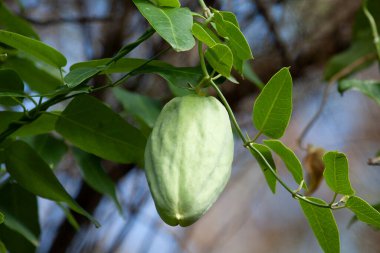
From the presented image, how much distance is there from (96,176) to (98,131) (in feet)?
0.46

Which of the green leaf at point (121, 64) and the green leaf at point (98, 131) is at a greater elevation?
the green leaf at point (121, 64)

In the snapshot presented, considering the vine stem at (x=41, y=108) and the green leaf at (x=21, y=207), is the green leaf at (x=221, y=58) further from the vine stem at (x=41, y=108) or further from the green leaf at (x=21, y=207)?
the green leaf at (x=21, y=207)

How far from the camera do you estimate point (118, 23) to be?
5.07ft

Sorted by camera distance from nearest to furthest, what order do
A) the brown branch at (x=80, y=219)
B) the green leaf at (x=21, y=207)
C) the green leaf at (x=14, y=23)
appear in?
the green leaf at (x=21, y=207), the green leaf at (x=14, y=23), the brown branch at (x=80, y=219)

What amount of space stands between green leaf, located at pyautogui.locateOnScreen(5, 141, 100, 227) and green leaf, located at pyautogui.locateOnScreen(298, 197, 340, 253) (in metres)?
0.20

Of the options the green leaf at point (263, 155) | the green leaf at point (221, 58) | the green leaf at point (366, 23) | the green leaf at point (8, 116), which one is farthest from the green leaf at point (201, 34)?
the green leaf at point (366, 23)

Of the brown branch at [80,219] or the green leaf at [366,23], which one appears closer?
the green leaf at [366,23]

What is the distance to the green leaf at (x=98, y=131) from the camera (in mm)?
635

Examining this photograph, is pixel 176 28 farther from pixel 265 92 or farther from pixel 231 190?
pixel 231 190

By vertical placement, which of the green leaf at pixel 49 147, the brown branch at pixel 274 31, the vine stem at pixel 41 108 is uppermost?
the vine stem at pixel 41 108

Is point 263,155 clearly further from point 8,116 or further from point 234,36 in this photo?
point 8,116

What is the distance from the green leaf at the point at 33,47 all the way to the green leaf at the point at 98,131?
42mm

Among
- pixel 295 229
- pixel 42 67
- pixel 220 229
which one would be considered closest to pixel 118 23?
pixel 42 67

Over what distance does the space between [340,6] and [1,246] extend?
4.08 ft
